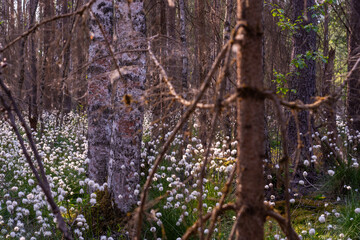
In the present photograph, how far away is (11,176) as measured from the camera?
7.79m

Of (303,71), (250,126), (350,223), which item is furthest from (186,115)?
(303,71)

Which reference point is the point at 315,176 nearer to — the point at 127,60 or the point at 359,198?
the point at 359,198

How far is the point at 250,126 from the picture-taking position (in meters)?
1.67

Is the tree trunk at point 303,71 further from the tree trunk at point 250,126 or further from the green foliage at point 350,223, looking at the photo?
the tree trunk at point 250,126

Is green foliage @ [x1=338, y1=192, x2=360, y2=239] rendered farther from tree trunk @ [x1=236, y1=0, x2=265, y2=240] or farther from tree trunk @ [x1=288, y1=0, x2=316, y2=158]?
tree trunk @ [x1=236, y1=0, x2=265, y2=240]

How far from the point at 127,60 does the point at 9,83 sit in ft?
8.80

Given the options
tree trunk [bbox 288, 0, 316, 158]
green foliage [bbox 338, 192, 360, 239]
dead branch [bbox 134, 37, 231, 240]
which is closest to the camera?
dead branch [bbox 134, 37, 231, 240]

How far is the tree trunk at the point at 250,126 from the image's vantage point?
166cm

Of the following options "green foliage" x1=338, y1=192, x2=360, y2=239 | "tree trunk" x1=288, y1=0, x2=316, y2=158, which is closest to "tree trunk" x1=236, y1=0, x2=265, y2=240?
"green foliage" x1=338, y1=192, x2=360, y2=239

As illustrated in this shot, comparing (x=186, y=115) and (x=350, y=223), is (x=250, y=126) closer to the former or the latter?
(x=186, y=115)

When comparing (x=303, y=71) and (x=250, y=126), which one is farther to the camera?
(x=303, y=71)

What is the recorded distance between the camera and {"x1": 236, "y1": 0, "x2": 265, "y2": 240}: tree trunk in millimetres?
1657

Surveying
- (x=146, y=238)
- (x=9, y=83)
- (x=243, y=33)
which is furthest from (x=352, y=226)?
(x=9, y=83)

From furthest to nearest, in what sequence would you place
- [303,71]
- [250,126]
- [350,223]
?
[303,71]
[350,223]
[250,126]
